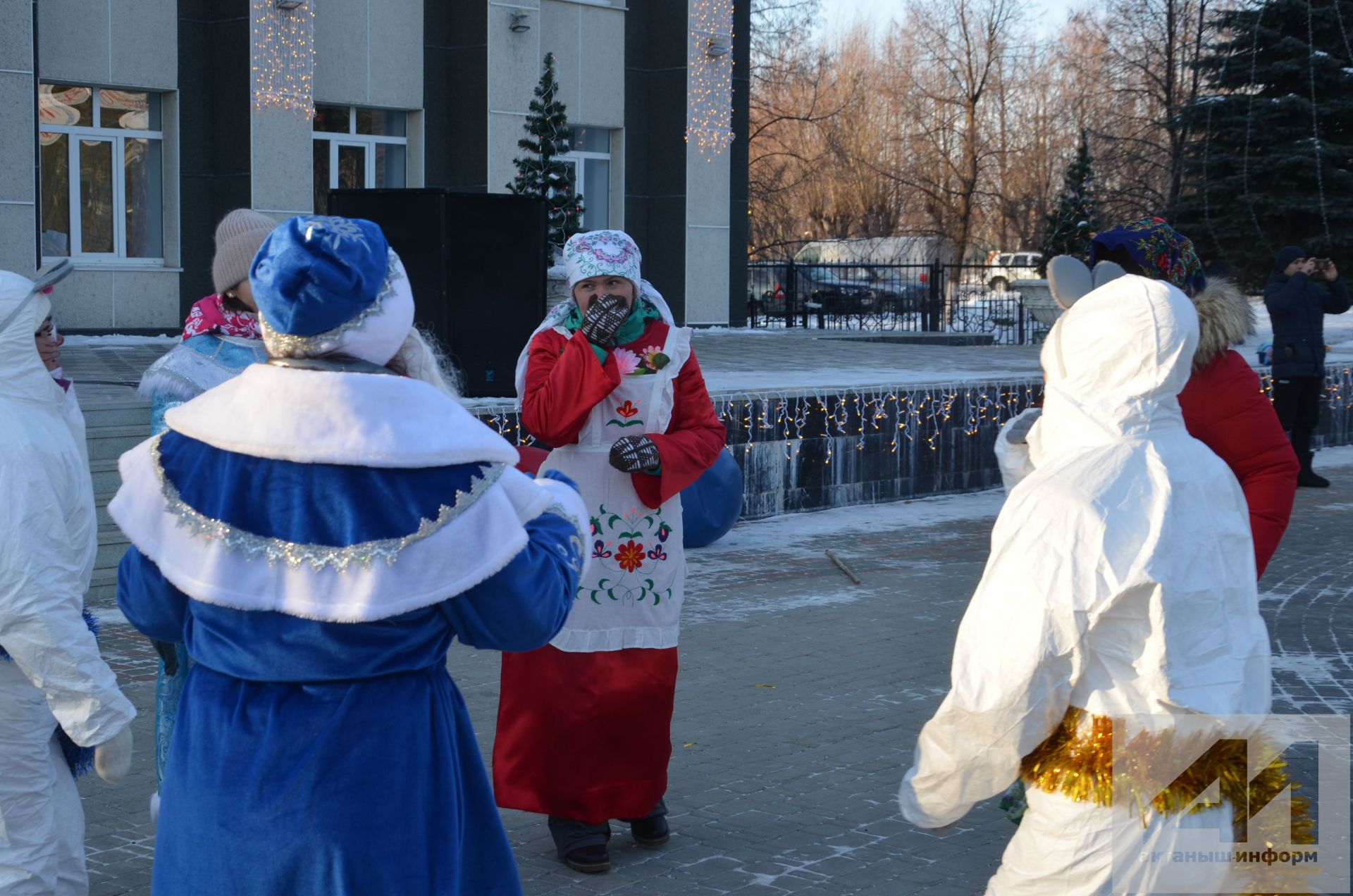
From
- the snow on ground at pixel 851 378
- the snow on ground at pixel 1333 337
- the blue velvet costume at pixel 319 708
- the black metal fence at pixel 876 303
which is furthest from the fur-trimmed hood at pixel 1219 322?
the black metal fence at pixel 876 303

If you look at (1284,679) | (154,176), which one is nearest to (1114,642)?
(1284,679)

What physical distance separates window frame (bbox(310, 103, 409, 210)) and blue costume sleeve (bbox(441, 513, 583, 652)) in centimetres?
1860

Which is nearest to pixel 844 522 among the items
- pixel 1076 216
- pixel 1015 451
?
pixel 1015 451

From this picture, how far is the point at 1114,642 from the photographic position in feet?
8.87

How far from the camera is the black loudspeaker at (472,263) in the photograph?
11.9 meters

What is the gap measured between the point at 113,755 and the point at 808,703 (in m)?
3.74

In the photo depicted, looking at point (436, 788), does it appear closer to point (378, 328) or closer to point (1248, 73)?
point (378, 328)

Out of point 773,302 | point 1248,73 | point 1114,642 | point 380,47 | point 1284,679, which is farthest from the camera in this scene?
point 773,302

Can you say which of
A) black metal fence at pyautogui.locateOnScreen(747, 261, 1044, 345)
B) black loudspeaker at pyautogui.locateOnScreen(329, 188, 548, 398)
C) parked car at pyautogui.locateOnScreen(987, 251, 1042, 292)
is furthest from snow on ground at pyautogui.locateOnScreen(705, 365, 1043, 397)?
parked car at pyautogui.locateOnScreen(987, 251, 1042, 292)

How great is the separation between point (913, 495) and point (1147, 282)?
972 cm

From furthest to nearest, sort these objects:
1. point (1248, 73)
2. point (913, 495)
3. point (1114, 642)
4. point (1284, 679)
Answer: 1. point (1248, 73)
2. point (913, 495)
3. point (1284, 679)
4. point (1114, 642)

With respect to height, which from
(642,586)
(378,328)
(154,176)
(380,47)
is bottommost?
(642,586)

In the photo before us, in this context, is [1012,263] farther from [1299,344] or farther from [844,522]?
[844,522]

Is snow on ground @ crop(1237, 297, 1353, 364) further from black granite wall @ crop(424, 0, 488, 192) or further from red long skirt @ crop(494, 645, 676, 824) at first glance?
red long skirt @ crop(494, 645, 676, 824)
